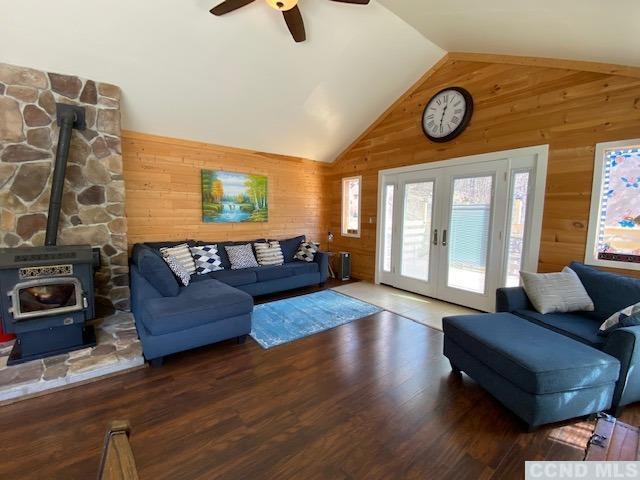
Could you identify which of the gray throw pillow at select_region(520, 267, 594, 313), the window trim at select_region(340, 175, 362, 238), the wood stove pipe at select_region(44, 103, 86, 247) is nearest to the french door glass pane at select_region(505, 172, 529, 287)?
the gray throw pillow at select_region(520, 267, 594, 313)

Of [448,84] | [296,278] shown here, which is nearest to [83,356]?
[296,278]

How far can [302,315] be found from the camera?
140 inches

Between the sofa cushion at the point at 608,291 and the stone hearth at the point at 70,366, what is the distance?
3.86m

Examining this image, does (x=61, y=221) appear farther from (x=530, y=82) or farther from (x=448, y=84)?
(x=530, y=82)

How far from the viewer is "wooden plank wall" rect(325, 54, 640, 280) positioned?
263cm

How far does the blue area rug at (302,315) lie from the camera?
302 centimetres

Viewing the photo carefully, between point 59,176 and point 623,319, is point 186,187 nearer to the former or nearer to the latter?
point 59,176

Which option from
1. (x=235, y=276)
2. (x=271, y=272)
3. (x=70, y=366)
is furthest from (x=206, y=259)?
(x=70, y=366)

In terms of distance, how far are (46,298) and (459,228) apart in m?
4.46

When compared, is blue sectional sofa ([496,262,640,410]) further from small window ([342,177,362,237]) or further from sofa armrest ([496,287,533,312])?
small window ([342,177,362,237])

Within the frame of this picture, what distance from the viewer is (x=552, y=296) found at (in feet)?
7.96

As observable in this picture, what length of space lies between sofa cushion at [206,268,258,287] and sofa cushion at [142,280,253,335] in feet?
2.93

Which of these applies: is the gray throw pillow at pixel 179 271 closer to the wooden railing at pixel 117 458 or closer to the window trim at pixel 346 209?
the wooden railing at pixel 117 458

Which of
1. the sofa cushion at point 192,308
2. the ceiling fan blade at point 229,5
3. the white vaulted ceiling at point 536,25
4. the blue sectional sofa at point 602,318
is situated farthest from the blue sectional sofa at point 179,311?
the white vaulted ceiling at point 536,25
